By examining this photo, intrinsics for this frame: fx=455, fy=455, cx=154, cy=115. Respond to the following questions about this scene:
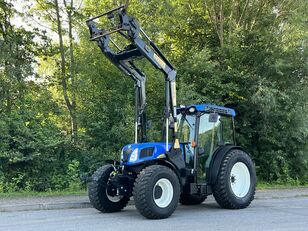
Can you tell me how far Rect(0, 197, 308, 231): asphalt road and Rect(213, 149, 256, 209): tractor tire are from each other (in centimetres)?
25

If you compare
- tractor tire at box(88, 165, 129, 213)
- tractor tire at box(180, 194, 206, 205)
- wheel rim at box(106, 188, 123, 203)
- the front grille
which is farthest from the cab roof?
wheel rim at box(106, 188, 123, 203)

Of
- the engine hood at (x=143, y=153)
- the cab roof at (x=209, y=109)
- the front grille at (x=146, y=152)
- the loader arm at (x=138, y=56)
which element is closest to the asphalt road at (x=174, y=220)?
the engine hood at (x=143, y=153)

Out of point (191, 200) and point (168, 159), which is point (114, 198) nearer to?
point (168, 159)

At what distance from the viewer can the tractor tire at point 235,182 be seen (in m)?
10.7

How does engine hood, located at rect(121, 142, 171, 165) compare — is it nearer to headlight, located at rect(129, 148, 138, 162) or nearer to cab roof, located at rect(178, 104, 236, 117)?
headlight, located at rect(129, 148, 138, 162)

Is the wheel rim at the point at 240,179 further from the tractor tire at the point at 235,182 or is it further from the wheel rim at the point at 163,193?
the wheel rim at the point at 163,193

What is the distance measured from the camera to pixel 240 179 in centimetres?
1154

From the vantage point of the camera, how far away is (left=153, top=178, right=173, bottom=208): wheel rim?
953 cm

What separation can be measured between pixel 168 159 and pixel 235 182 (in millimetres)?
2186

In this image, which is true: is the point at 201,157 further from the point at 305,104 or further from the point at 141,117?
the point at 305,104

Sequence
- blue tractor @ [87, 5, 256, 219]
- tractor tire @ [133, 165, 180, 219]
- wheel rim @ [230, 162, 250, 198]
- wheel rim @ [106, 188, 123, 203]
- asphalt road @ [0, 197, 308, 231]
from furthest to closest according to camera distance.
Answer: wheel rim @ [230, 162, 250, 198], wheel rim @ [106, 188, 123, 203], blue tractor @ [87, 5, 256, 219], tractor tire @ [133, 165, 180, 219], asphalt road @ [0, 197, 308, 231]

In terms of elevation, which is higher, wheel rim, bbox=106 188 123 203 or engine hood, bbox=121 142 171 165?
engine hood, bbox=121 142 171 165

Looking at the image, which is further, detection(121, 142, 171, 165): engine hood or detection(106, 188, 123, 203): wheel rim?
detection(106, 188, 123, 203): wheel rim

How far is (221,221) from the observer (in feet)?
30.3
